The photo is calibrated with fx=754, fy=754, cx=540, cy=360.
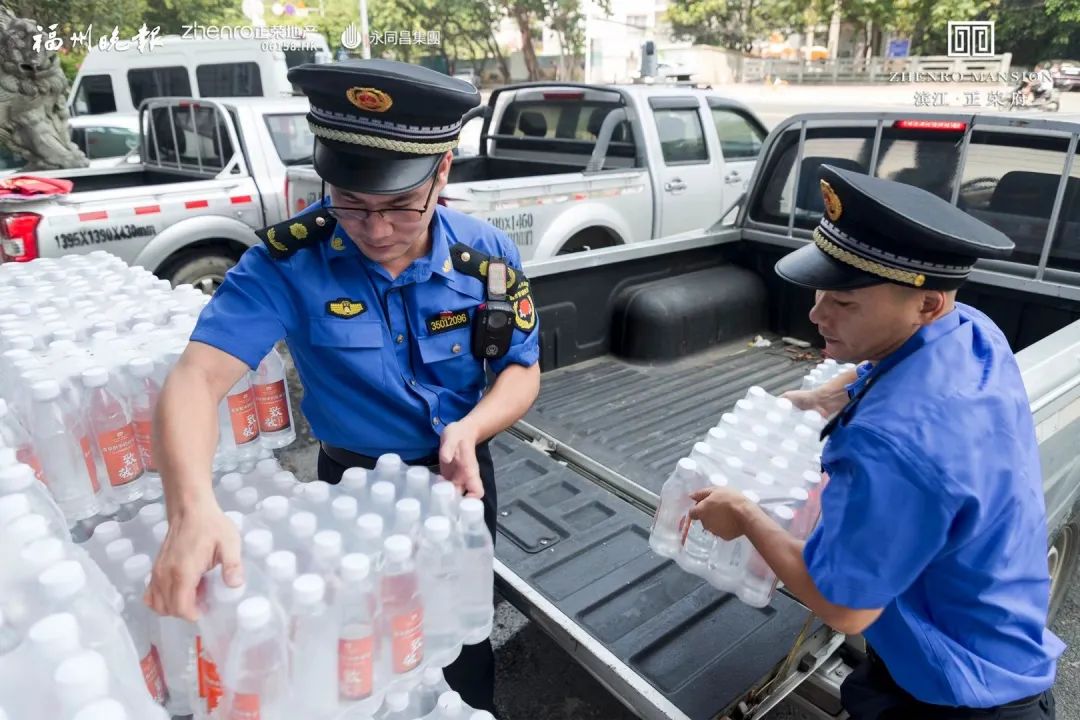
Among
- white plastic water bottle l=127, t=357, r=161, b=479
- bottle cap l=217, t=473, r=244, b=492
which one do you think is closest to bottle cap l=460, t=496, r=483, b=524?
bottle cap l=217, t=473, r=244, b=492

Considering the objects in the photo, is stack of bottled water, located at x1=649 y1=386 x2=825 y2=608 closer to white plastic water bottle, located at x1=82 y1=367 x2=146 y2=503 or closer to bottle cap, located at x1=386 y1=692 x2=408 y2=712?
bottle cap, located at x1=386 y1=692 x2=408 y2=712

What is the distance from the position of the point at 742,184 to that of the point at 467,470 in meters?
6.61

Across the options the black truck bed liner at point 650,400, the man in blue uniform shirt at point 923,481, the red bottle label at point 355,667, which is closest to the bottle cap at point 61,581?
the red bottle label at point 355,667

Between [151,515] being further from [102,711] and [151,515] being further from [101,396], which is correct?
[102,711]

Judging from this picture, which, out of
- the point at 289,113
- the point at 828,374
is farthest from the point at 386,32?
the point at 828,374

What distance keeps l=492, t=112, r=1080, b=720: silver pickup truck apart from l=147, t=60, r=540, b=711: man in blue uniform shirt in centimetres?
52

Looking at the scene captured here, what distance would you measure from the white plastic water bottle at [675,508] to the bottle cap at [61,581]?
1.67 m

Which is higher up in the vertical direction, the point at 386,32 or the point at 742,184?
the point at 386,32

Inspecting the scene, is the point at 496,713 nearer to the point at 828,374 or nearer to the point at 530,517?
the point at 530,517

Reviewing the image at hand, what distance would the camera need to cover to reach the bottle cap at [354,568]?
149 cm

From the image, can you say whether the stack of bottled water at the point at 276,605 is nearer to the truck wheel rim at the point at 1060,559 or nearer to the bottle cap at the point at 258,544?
the bottle cap at the point at 258,544

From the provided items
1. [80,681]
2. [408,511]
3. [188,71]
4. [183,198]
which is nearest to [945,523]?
[408,511]

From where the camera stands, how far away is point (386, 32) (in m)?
36.6

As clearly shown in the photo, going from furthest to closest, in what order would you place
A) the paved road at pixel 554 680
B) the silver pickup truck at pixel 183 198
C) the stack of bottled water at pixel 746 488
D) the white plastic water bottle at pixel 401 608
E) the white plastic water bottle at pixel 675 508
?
1. the silver pickup truck at pixel 183 198
2. the paved road at pixel 554 680
3. the white plastic water bottle at pixel 675 508
4. the stack of bottled water at pixel 746 488
5. the white plastic water bottle at pixel 401 608
